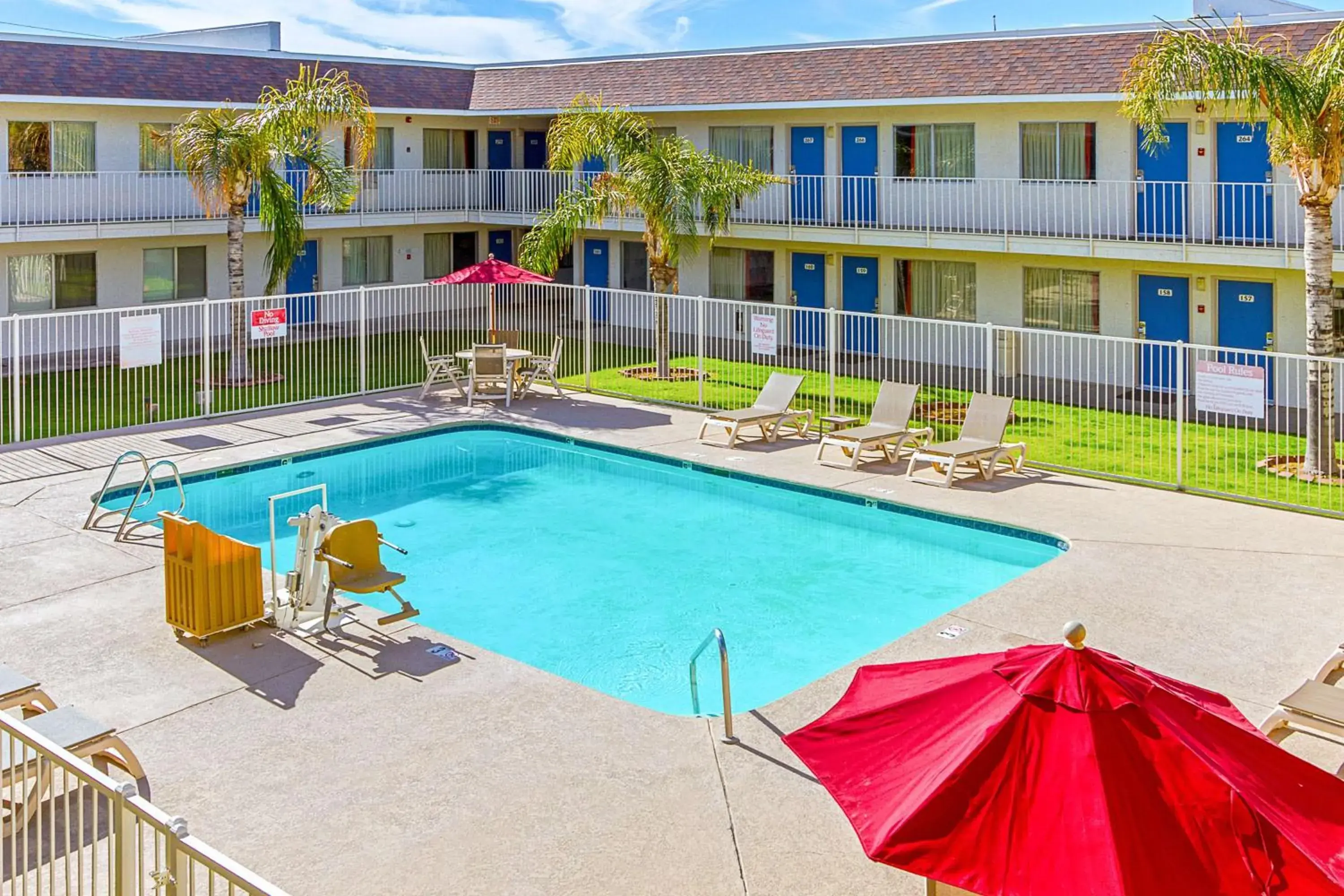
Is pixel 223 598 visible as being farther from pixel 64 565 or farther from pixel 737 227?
pixel 737 227

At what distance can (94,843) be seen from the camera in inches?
243

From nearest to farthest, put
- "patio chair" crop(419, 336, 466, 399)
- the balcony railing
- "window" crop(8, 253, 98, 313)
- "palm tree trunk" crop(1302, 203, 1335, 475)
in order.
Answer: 1. "palm tree trunk" crop(1302, 203, 1335, 475)
2. the balcony railing
3. "patio chair" crop(419, 336, 466, 399)
4. "window" crop(8, 253, 98, 313)

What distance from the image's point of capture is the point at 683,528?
16.0m

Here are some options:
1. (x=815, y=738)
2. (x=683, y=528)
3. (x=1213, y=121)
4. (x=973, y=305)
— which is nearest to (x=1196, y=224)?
(x=1213, y=121)

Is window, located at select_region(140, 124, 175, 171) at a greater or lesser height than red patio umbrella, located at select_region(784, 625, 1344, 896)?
greater

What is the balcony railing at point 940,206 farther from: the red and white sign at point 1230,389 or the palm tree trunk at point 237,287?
the red and white sign at point 1230,389

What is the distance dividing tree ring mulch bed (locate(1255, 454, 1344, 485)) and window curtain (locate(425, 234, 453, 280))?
74.8ft

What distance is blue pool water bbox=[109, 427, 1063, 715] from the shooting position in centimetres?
1210

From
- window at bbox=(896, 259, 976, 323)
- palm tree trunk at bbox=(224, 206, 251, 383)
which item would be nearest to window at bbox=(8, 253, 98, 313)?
palm tree trunk at bbox=(224, 206, 251, 383)

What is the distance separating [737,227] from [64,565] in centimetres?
1780

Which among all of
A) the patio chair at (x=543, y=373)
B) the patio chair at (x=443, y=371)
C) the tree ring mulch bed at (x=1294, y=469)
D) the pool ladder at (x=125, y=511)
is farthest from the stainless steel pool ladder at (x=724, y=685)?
the patio chair at (x=443, y=371)

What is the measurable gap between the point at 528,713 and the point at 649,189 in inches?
605

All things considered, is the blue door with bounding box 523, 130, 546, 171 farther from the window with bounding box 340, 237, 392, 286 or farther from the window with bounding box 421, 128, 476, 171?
the window with bounding box 340, 237, 392, 286

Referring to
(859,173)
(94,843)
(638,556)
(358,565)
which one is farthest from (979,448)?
(94,843)
